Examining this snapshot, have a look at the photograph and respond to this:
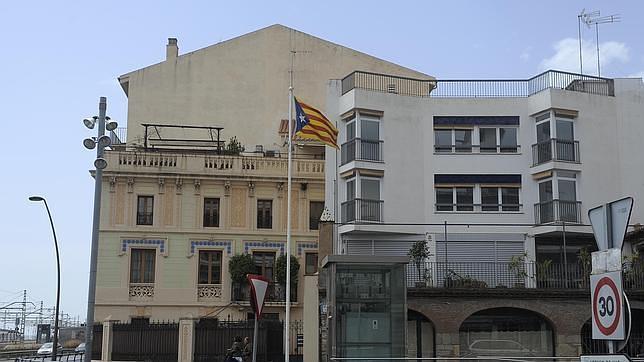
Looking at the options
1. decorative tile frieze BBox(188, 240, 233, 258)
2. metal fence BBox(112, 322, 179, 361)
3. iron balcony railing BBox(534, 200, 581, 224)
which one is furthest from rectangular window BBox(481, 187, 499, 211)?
metal fence BBox(112, 322, 179, 361)

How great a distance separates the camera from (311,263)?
41250 mm

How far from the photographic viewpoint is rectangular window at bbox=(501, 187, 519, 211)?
3856cm

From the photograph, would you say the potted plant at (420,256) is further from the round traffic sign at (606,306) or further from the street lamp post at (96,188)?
the round traffic sign at (606,306)

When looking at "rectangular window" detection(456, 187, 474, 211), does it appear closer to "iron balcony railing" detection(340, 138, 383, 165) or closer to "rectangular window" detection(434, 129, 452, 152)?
"rectangular window" detection(434, 129, 452, 152)

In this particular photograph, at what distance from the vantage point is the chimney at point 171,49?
4594 cm

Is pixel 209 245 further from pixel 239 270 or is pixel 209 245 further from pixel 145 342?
pixel 145 342

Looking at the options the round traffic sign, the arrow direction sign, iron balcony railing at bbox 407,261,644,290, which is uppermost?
iron balcony railing at bbox 407,261,644,290

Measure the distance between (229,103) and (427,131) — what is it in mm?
12026

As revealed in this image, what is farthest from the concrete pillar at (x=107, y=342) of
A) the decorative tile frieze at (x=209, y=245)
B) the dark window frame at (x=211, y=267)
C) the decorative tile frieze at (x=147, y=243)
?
the decorative tile frieze at (x=209, y=245)

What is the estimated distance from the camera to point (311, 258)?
1628 inches

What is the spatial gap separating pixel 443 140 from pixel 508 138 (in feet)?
10.2

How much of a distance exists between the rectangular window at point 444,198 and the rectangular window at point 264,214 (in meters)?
8.49

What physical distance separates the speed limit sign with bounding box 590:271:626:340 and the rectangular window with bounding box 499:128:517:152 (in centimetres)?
3312

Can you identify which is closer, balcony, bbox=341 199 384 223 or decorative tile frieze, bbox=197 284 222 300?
balcony, bbox=341 199 384 223
